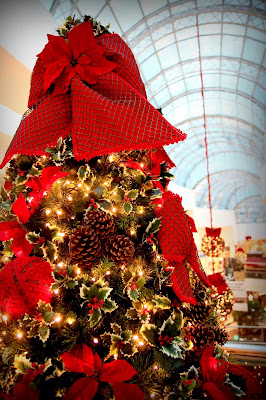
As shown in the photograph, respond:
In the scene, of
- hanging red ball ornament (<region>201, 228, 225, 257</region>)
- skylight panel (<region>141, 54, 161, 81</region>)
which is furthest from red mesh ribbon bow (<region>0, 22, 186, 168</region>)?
skylight panel (<region>141, 54, 161, 81</region>)

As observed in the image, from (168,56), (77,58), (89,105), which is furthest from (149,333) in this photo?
(168,56)

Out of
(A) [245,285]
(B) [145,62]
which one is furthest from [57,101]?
(B) [145,62]

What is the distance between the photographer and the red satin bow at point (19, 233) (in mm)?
873

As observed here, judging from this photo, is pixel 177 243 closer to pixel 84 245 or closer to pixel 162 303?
pixel 162 303

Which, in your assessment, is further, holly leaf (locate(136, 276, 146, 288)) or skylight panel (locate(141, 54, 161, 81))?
skylight panel (locate(141, 54, 161, 81))

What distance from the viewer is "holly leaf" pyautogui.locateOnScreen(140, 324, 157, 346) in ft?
2.60

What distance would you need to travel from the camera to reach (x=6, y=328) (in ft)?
2.77

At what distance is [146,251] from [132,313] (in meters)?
0.21

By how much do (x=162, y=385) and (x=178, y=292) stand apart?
0.92 ft

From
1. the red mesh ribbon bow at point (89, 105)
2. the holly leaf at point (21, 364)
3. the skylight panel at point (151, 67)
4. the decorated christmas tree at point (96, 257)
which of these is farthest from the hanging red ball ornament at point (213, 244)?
the skylight panel at point (151, 67)

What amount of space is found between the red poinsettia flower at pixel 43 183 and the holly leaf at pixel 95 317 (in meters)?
0.41

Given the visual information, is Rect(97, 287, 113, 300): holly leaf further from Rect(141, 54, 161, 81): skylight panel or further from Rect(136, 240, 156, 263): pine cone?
Rect(141, 54, 161, 81): skylight panel

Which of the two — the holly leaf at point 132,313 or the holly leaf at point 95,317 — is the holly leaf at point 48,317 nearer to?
the holly leaf at point 95,317

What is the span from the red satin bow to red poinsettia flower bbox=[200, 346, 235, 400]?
0.68 meters
